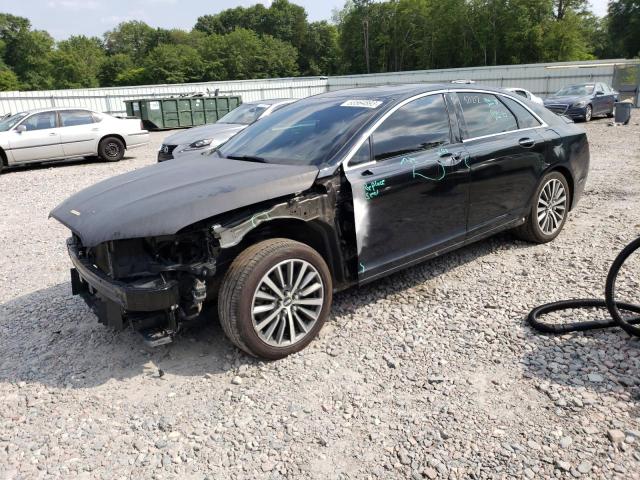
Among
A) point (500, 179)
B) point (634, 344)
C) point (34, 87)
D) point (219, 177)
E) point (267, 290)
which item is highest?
point (34, 87)

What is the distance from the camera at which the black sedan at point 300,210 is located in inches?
125

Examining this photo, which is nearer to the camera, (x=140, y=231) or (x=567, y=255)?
(x=140, y=231)

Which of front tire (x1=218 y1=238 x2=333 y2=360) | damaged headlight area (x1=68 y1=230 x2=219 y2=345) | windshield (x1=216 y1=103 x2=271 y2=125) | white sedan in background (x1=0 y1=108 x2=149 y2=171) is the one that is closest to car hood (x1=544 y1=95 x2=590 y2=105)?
windshield (x1=216 y1=103 x2=271 y2=125)

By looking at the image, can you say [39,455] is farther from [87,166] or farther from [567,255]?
[87,166]

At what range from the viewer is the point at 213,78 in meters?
78.7

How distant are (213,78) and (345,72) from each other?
2197 centimetres

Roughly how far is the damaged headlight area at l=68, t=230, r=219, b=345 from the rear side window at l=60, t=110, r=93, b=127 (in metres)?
10.8

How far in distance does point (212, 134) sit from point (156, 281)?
7993 mm

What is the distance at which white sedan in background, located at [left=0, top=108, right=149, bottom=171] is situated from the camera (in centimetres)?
1203

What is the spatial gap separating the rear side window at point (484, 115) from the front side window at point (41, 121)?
11125mm

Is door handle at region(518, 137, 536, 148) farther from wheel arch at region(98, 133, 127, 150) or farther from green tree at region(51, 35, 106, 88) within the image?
green tree at region(51, 35, 106, 88)

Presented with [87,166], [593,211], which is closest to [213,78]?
[87,166]

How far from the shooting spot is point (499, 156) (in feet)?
15.2

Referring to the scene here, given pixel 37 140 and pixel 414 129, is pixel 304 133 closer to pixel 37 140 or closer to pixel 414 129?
pixel 414 129
